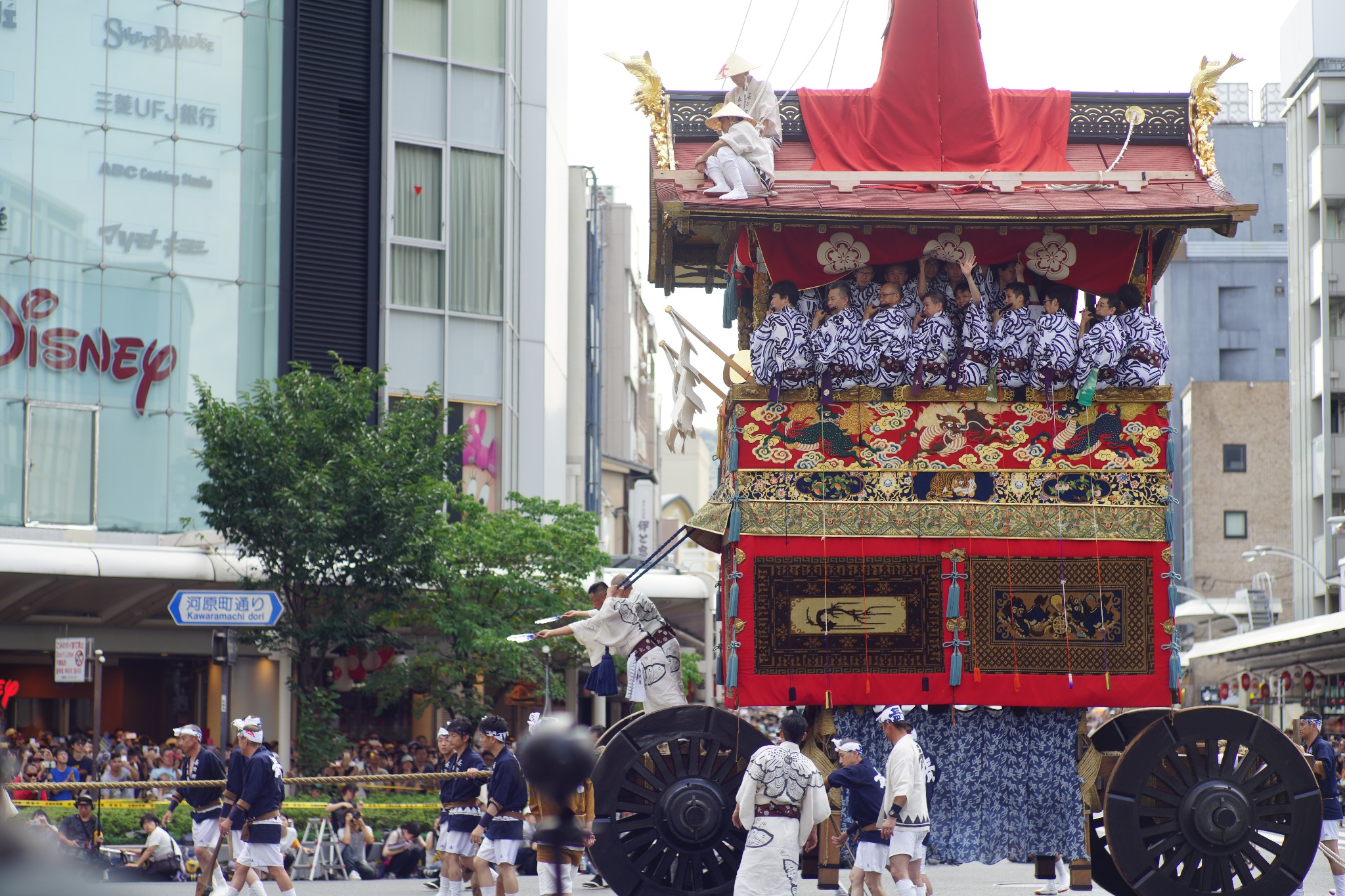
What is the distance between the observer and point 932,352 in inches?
523

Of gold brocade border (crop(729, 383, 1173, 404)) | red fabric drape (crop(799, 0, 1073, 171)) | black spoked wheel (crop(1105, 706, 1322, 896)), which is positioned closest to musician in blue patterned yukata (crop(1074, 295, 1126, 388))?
gold brocade border (crop(729, 383, 1173, 404))

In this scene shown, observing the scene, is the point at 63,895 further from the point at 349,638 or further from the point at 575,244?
the point at 575,244

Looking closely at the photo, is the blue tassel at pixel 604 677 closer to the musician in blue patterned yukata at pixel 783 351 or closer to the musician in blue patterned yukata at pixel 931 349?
the musician in blue patterned yukata at pixel 783 351

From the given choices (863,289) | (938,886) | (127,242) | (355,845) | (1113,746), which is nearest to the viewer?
(863,289)

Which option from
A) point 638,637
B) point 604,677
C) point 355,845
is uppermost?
point 638,637

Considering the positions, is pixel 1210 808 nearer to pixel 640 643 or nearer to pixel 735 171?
pixel 640 643

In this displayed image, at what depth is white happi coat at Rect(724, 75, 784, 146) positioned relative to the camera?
13805 millimetres

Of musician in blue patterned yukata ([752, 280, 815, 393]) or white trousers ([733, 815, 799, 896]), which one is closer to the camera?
white trousers ([733, 815, 799, 896])

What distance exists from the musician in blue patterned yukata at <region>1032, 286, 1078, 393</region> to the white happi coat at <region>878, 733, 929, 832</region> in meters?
3.29

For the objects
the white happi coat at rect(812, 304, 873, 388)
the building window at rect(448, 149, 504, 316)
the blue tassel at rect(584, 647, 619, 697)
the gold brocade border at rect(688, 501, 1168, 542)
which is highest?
the building window at rect(448, 149, 504, 316)

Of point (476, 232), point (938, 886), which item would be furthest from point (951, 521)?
point (476, 232)

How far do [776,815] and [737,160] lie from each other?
547 centimetres

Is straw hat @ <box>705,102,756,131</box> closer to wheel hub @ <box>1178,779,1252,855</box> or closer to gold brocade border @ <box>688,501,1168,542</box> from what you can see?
gold brocade border @ <box>688,501,1168,542</box>

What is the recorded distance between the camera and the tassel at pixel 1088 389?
43.5 feet
